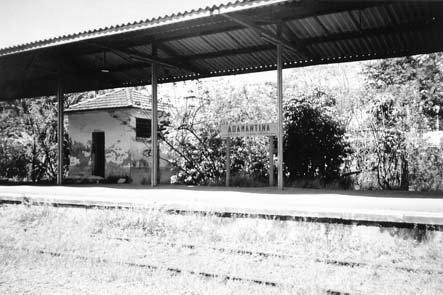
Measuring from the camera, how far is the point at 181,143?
16.4 meters

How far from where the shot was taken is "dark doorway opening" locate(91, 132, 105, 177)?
18.0 metres

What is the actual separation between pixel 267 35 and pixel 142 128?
8992 mm

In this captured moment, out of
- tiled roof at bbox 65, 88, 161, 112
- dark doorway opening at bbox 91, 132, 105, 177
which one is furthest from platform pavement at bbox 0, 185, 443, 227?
tiled roof at bbox 65, 88, 161, 112

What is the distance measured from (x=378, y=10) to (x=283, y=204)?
16.8ft

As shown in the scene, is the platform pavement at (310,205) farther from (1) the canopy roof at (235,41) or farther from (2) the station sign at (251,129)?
(1) the canopy roof at (235,41)

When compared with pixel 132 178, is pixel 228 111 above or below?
above

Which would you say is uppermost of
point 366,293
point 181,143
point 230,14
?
point 230,14

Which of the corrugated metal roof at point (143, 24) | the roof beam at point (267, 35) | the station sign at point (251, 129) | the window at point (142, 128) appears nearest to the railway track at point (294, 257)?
the corrugated metal roof at point (143, 24)

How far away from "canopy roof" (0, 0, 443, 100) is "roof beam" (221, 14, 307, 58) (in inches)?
1.0

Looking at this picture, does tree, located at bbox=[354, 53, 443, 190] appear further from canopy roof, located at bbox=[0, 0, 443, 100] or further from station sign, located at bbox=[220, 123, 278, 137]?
station sign, located at bbox=[220, 123, 278, 137]

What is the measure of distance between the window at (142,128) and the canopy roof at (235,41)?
168 cm

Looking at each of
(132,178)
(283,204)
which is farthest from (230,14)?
(132,178)

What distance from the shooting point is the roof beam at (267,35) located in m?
9.17

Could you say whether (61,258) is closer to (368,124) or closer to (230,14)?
(230,14)
